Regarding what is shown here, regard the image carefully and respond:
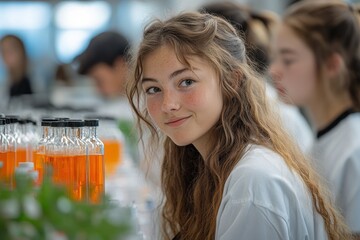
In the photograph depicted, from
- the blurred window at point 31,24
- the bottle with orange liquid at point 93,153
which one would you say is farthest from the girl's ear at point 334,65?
the blurred window at point 31,24

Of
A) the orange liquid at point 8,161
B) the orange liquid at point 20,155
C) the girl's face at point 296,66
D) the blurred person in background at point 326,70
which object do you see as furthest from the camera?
the girl's face at point 296,66

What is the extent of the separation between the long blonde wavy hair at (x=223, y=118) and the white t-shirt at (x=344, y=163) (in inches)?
21.4

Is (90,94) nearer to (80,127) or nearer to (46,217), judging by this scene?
(80,127)

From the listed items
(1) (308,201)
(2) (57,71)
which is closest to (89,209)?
(1) (308,201)

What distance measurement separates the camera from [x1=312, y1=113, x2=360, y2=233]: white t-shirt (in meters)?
2.51

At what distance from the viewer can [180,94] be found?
5.88 feet

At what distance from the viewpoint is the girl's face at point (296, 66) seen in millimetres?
2928

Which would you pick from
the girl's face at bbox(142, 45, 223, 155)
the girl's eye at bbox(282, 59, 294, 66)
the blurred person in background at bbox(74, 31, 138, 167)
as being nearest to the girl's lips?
the girl's face at bbox(142, 45, 223, 155)

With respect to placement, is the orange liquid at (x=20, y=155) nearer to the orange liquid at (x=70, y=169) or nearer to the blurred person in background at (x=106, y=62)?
the orange liquid at (x=70, y=169)

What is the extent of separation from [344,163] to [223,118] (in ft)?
2.89

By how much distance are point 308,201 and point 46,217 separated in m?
1.03

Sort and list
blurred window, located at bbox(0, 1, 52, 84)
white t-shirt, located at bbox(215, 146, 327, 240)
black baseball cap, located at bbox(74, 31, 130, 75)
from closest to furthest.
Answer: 1. white t-shirt, located at bbox(215, 146, 327, 240)
2. black baseball cap, located at bbox(74, 31, 130, 75)
3. blurred window, located at bbox(0, 1, 52, 84)

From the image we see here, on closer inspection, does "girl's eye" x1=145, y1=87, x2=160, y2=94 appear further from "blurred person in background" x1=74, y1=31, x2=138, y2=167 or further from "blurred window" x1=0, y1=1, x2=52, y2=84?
"blurred window" x1=0, y1=1, x2=52, y2=84

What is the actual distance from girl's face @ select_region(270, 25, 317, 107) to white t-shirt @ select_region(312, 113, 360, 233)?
0.21 meters
